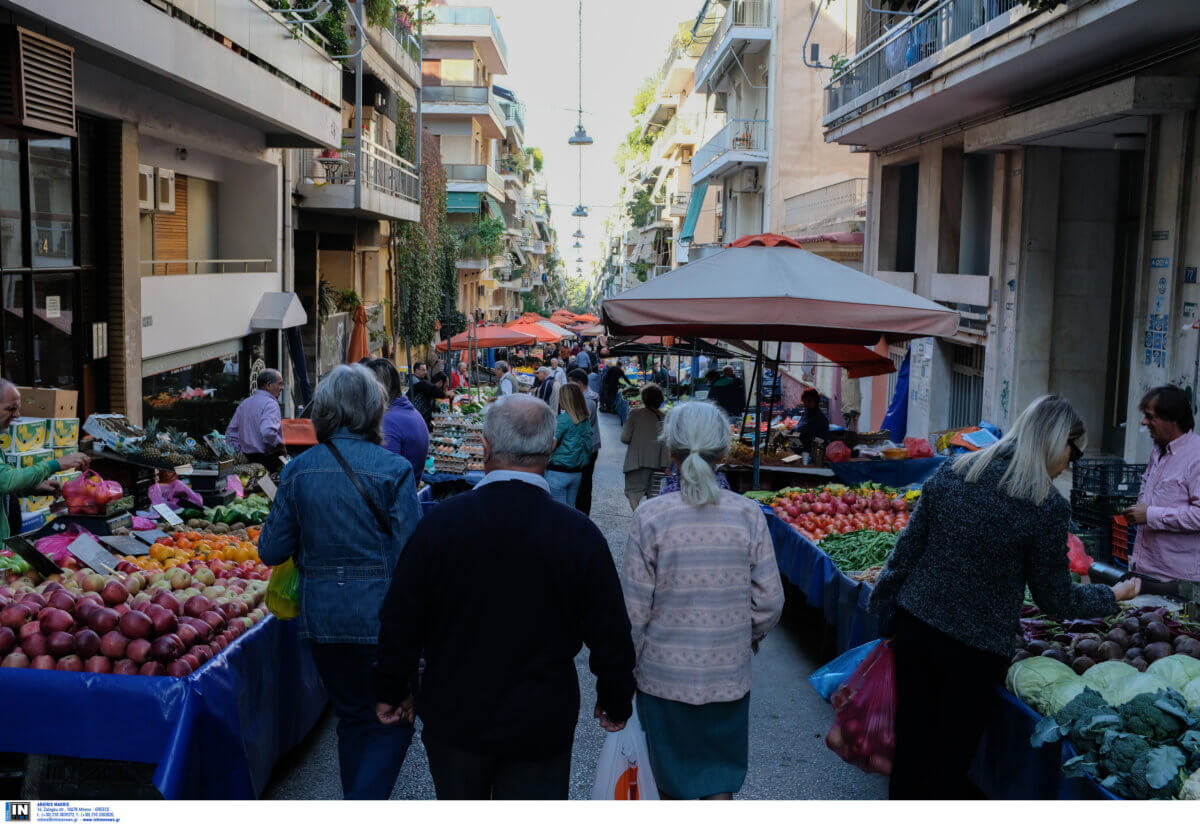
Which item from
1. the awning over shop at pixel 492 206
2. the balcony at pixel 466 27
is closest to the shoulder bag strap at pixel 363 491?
the balcony at pixel 466 27

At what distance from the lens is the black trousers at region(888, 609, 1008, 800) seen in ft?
13.2

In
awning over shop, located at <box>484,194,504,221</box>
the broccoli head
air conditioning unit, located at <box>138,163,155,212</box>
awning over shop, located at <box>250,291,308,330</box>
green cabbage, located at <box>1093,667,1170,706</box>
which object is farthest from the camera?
awning over shop, located at <box>484,194,504,221</box>

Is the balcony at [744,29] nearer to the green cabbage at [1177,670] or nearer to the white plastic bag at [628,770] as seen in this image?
the green cabbage at [1177,670]

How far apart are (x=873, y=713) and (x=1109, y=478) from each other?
392cm

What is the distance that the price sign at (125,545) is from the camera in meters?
6.32

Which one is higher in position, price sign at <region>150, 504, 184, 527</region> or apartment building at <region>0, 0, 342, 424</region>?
apartment building at <region>0, 0, 342, 424</region>

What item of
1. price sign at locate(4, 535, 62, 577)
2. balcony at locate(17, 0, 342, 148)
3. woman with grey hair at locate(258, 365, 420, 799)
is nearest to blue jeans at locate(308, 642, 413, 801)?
woman with grey hair at locate(258, 365, 420, 799)

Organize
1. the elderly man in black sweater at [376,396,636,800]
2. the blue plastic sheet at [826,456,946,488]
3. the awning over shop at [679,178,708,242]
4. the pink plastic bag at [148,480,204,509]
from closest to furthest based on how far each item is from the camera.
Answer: the elderly man in black sweater at [376,396,636,800]
the pink plastic bag at [148,480,204,509]
the blue plastic sheet at [826,456,946,488]
the awning over shop at [679,178,708,242]

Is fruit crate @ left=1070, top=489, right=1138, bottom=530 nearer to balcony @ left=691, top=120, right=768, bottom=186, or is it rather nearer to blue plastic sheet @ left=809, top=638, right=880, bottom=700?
blue plastic sheet @ left=809, top=638, right=880, bottom=700

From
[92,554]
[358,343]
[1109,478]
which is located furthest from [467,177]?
[92,554]

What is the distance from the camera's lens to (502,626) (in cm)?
315

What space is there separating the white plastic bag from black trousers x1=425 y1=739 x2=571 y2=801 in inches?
22.0

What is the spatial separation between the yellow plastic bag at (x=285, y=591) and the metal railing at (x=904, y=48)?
29.8ft
